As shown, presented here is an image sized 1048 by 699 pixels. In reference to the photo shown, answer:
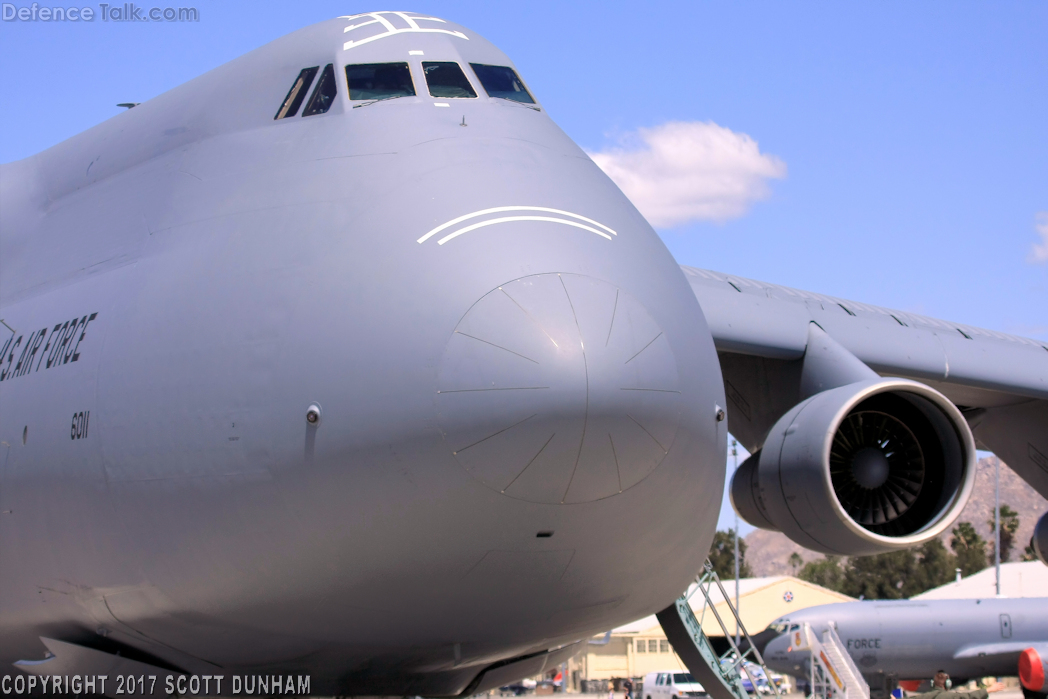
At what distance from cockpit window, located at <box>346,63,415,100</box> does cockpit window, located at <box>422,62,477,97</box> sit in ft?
0.39

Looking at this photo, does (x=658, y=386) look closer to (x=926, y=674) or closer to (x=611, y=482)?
(x=611, y=482)

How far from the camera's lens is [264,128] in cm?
682

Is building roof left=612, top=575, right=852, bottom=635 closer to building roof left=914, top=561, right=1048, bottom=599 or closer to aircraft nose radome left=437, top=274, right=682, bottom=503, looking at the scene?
building roof left=914, top=561, right=1048, bottom=599

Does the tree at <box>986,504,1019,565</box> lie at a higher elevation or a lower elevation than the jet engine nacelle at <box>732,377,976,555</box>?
higher

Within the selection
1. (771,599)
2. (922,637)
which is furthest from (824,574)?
(922,637)

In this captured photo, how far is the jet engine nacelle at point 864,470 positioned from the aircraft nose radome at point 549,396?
116 inches

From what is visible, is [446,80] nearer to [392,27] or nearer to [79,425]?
[392,27]

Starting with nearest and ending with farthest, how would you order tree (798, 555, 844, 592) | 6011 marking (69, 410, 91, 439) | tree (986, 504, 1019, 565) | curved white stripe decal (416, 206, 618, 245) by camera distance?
curved white stripe decal (416, 206, 618, 245), 6011 marking (69, 410, 91, 439), tree (986, 504, 1019, 565), tree (798, 555, 844, 592)

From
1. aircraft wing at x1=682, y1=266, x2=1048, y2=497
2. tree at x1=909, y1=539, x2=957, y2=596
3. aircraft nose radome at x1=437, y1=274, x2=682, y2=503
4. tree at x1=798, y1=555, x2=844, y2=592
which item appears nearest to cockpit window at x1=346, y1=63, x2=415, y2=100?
aircraft nose radome at x1=437, y1=274, x2=682, y2=503

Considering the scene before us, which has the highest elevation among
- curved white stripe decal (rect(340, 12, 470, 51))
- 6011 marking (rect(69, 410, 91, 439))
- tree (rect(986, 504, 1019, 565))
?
tree (rect(986, 504, 1019, 565))

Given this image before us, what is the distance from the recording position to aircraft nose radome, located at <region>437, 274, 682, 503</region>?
4.88 m

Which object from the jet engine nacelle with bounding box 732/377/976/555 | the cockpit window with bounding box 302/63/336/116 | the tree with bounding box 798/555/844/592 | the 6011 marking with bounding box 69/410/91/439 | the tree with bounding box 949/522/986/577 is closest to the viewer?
the 6011 marking with bounding box 69/410/91/439

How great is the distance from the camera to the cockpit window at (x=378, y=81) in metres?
6.77

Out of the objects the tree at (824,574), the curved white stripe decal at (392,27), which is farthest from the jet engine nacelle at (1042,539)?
the tree at (824,574)
